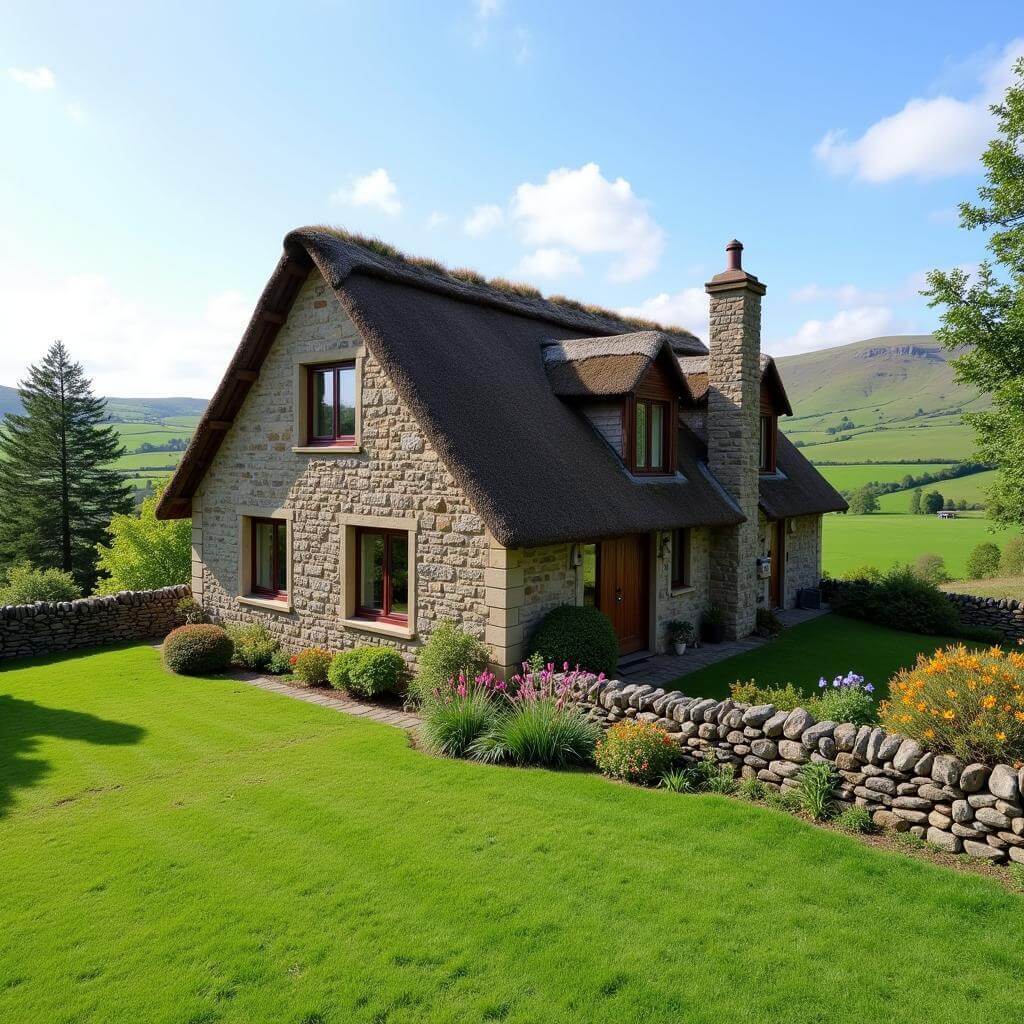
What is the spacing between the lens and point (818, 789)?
25.5 ft

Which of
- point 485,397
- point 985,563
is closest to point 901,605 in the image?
point 485,397

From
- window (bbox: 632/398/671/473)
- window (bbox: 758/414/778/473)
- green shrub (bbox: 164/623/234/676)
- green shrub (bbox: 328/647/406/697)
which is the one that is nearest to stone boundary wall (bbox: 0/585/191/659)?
green shrub (bbox: 164/623/234/676)

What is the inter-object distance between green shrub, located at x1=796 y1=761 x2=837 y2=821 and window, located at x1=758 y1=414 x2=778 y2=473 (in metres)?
13.3

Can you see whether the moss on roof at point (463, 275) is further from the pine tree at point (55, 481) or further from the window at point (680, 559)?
the pine tree at point (55, 481)

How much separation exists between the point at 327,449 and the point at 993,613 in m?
18.1

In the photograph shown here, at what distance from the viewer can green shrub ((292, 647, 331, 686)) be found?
13.4 meters

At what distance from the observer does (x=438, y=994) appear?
5113 millimetres

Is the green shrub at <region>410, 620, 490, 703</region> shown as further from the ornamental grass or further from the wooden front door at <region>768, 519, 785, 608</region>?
the wooden front door at <region>768, 519, 785, 608</region>

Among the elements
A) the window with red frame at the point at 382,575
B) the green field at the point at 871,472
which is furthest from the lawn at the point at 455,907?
the green field at the point at 871,472

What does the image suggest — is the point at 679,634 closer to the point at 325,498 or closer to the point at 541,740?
the point at 541,740

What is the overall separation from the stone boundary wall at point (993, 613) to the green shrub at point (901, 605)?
859 millimetres

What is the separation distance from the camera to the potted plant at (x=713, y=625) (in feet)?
53.8

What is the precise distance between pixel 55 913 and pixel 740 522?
13.7 meters

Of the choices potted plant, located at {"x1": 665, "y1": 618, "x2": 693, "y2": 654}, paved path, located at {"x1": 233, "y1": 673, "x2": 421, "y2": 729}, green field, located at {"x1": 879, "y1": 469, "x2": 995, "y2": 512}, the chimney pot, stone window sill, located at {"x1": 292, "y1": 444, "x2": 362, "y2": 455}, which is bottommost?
paved path, located at {"x1": 233, "y1": 673, "x2": 421, "y2": 729}
